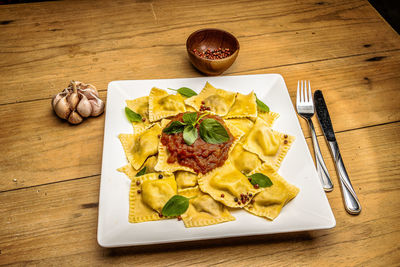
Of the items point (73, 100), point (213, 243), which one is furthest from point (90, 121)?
point (213, 243)

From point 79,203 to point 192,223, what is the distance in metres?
1.05

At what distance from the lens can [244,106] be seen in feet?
10.1

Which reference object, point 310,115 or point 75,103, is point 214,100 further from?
point 75,103

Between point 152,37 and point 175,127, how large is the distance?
193 cm

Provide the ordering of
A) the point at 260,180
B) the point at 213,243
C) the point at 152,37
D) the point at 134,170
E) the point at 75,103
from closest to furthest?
the point at 213,243 < the point at 260,180 < the point at 134,170 < the point at 75,103 < the point at 152,37

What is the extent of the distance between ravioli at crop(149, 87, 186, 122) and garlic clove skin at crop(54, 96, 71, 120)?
83cm

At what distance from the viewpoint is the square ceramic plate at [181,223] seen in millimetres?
2230

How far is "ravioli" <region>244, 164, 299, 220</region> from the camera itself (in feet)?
7.89

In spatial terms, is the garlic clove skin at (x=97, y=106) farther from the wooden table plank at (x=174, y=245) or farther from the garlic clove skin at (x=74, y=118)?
the wooden table plank at (x=174, y=245)

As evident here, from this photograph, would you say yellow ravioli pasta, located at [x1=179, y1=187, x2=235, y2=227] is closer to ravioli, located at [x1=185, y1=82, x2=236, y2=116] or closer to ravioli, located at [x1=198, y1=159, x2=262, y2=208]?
ravioli, located at [x1=198, y1=159, x2=262, y2=208]

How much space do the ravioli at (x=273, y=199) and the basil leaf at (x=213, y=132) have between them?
1.85ft

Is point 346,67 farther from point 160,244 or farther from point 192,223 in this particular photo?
point 160,244

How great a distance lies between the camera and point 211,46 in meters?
3.59

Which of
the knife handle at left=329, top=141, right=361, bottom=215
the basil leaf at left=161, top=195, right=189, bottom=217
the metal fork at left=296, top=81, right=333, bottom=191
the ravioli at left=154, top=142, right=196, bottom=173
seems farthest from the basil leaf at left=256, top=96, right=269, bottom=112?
the basil leaf at left=161, top=195, right=189, bottom=217
